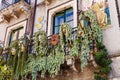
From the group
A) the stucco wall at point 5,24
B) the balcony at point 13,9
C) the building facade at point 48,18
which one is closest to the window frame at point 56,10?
the building facade at point 48,18

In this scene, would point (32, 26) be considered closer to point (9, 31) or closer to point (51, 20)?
point (51, 20)

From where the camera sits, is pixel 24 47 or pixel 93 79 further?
pixel 24 47

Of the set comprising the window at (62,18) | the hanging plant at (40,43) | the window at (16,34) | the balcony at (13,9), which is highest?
the balcony at (13,9)

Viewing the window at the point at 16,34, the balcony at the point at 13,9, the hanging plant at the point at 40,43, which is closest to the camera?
the hanging plant at the point at 40,43

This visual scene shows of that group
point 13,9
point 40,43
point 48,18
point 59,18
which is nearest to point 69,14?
point 59,18

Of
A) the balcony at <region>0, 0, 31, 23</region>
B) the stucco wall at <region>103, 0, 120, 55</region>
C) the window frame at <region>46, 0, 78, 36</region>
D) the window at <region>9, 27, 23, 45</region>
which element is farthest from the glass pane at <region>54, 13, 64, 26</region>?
the stucco wall at <region>103, 0, 120, 55</region>

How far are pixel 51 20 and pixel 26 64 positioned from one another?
2532mm

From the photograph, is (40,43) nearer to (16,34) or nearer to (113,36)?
(113,36)

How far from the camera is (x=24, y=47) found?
8.79 meters

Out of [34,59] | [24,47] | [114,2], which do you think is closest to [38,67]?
[34,59]

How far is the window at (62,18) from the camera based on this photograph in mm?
9384

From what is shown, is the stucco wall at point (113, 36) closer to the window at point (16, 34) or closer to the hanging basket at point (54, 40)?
the hanging basket at point (54, 40)

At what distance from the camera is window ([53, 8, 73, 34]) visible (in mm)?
9384

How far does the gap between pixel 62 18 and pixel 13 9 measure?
2.78 meters
